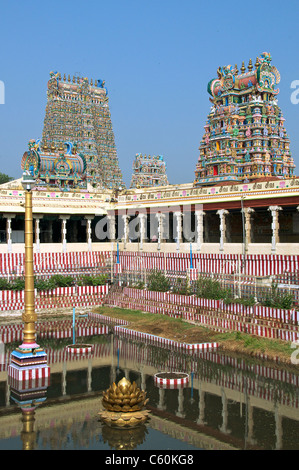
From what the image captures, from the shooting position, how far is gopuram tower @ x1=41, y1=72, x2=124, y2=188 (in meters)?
65.6

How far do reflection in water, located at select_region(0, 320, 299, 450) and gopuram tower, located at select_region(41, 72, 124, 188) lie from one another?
45076 mm

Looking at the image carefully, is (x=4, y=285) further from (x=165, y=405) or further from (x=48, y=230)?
(x=48, y=230)

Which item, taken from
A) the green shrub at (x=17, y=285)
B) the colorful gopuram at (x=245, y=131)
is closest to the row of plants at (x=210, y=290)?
the green shrub at (x=17, y=285)

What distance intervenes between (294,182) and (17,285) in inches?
673

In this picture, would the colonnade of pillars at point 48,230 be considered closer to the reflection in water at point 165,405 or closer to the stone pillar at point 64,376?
the stone pillar at point 64,376

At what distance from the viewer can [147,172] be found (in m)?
82.0

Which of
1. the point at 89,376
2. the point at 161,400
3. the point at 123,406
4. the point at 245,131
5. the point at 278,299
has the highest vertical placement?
the point at 245,131

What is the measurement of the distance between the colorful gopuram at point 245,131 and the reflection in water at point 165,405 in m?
31.2

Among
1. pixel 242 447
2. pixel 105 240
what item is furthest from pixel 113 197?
pixel 242 447

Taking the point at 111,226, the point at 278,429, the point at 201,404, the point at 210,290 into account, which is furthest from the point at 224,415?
the point at 111,226

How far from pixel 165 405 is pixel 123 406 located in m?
1.88

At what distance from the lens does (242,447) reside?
1214 centimetres

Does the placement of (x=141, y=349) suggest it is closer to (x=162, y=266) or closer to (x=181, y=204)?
(x=162, y=266)

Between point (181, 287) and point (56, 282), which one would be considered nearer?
point (181, 287)
